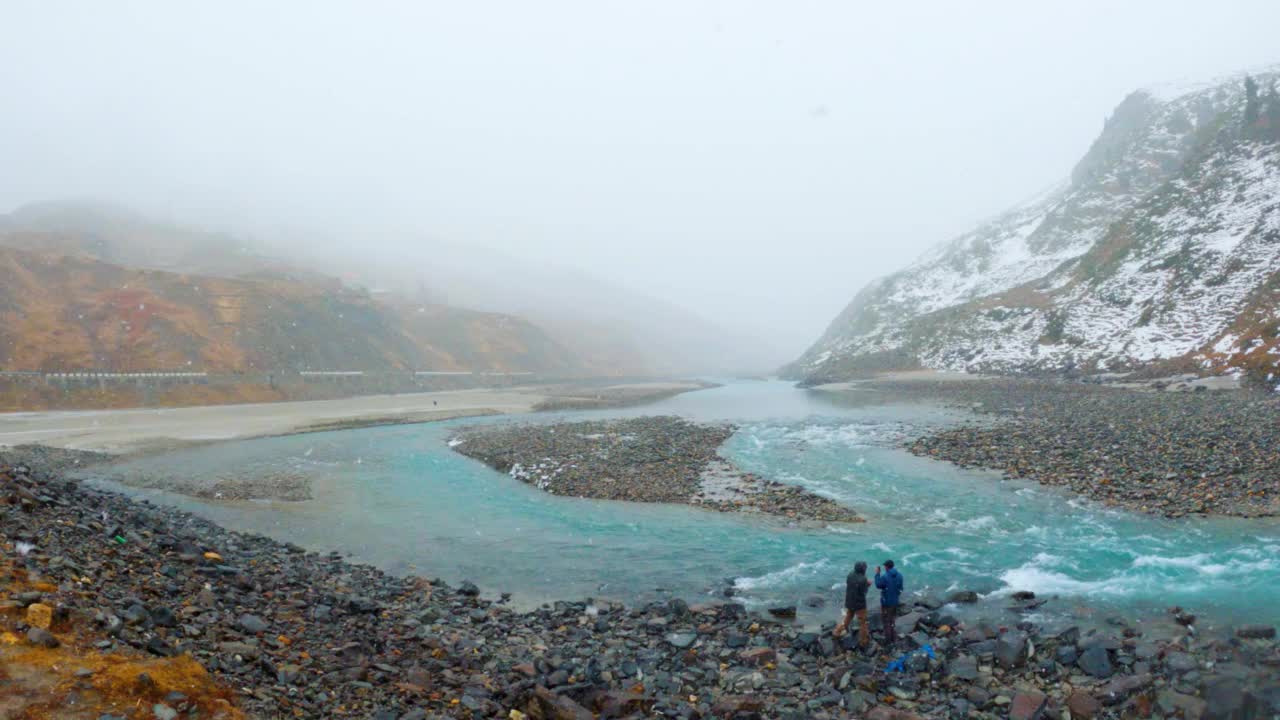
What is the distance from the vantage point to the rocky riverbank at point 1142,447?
72.8 ft

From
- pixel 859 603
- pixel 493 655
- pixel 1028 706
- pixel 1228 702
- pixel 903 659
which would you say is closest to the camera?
pixel 1228 702

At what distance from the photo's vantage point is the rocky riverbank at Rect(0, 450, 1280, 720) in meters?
8.81

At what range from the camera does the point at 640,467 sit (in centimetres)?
3338

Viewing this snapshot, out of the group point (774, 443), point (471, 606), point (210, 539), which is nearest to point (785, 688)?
point (471, 606)

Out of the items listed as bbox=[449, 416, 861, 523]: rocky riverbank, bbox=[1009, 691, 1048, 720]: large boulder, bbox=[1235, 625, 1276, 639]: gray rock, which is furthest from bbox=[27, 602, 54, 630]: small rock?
bbox=[1235, 625, 1276, 639]: gray rock

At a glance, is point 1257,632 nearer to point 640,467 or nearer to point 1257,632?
point 1257,632

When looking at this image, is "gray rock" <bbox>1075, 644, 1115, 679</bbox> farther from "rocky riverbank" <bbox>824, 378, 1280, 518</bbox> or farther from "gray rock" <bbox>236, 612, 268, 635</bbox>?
"gray rock" <bbox>236, 612, 268, 635</bbox>

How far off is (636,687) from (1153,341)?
72591 mm

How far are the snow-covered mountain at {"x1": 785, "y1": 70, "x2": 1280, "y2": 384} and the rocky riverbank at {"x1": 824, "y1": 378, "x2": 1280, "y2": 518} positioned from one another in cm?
1078

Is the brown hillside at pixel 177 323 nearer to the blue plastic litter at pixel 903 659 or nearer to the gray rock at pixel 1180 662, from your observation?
the blue plastic litter at pixel 903 659

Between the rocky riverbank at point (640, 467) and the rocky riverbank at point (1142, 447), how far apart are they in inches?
414

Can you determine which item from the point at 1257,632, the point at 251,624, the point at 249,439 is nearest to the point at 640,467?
the point at 251,624

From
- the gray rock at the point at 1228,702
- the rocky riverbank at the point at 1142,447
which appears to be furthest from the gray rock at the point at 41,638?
the rocky riverbank at the point at 1142,447

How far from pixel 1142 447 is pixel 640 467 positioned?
2369 cm
